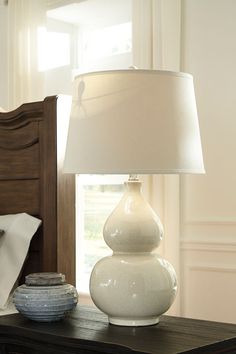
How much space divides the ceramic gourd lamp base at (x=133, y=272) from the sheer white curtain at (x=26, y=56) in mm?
1860

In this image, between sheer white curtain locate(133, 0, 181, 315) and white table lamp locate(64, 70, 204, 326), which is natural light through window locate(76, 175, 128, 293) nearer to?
sheer white curtain locate(133, 0, 181, 315)

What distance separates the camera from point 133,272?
7.13 feet

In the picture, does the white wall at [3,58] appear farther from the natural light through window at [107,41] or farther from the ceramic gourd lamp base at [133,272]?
the ceramic gourd lamp base at [133,272]

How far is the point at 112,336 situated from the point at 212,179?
130 centimetres

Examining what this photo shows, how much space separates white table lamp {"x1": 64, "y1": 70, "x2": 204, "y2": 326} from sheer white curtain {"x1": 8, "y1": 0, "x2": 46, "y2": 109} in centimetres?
182

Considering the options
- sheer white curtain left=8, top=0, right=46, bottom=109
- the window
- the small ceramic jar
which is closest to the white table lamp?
the small ceramic jar

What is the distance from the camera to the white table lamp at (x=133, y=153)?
2.07 meters

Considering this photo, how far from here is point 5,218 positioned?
2.92 metres

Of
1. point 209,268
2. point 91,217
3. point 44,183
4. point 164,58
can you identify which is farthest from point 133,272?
point 91,217

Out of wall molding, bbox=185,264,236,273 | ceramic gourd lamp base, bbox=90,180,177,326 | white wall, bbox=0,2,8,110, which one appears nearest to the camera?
ceramic gourd lamp base, bbox=90,180,177,326

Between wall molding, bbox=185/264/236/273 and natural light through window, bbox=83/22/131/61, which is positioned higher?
natural light through window, bbox=83/22/131/61

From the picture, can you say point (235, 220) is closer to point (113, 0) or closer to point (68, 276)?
point (68, 276)

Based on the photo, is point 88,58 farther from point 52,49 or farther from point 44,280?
point 44,280

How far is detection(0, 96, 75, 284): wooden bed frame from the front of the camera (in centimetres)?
281
